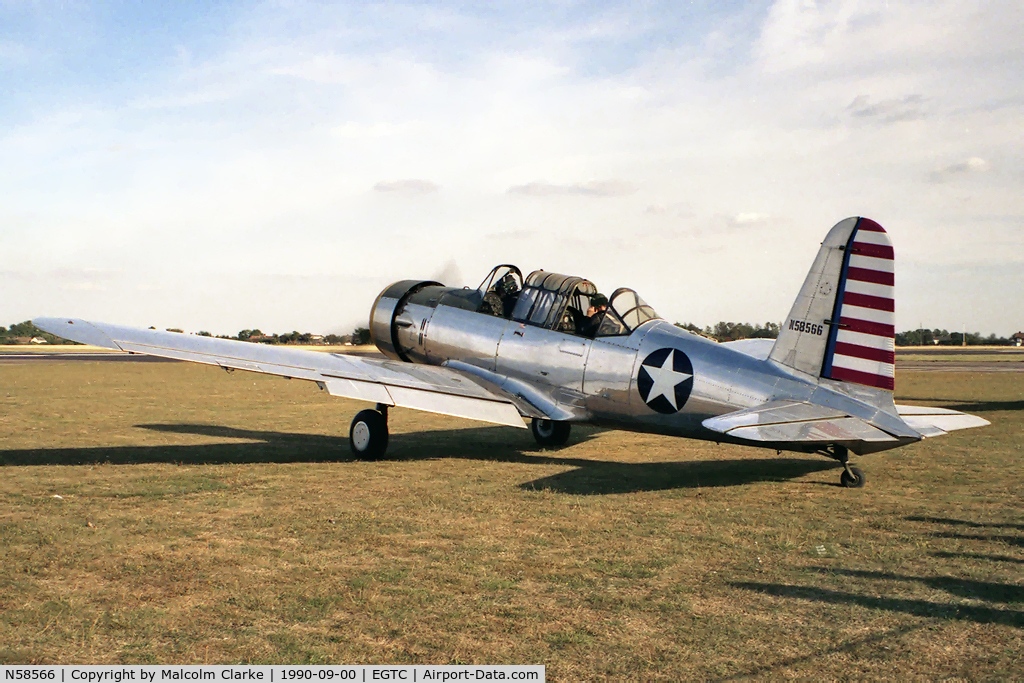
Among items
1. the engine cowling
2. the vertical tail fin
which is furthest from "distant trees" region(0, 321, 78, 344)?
the vertical tail fin

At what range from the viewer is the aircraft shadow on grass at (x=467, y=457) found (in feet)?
28.9

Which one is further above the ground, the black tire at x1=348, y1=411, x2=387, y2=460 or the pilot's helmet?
the pilot's helmet

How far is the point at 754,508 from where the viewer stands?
730cm

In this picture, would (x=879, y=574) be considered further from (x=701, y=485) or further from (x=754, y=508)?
(x=701, y=485)

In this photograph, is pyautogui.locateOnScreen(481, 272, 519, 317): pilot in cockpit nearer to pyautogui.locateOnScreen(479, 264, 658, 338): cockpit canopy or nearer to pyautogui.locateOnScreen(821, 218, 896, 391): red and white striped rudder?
pyautogui.locateOnScreen(479, 264, 658, 338): cockpit canopy

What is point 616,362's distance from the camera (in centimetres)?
982

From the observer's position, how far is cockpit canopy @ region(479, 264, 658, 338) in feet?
33.2

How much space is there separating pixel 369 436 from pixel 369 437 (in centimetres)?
1

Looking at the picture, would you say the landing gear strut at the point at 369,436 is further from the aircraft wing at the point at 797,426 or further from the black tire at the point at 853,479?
the black tire at the point at 853,479

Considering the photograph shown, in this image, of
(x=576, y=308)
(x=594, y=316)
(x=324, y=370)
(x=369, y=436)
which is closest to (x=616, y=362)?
(x=594, y=316)

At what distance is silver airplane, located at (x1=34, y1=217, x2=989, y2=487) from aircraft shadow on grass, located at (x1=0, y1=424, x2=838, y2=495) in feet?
1.94

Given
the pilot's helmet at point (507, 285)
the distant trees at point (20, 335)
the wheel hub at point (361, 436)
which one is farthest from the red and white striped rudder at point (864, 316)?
the distant trees at point (20, 335)

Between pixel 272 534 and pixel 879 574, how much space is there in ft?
15.0

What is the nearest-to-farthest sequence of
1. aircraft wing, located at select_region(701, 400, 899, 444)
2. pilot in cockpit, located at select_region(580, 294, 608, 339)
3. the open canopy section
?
1. aircraft wing, located at select_region(701, 400, 899, 444)
2. the open canopy section
3. pilot in cockpit, located at select_region(580, 294, 608, 339)
